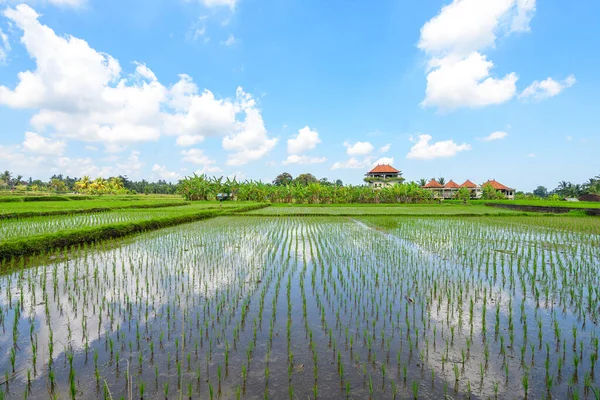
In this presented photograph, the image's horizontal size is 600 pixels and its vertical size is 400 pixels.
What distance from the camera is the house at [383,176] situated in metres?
52.9

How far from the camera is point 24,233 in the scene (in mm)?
9648

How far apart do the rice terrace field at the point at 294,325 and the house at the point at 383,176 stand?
45182 millimetres

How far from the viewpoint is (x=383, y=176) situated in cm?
5466

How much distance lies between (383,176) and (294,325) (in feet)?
173

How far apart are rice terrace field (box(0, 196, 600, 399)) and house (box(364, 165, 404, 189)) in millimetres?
45182

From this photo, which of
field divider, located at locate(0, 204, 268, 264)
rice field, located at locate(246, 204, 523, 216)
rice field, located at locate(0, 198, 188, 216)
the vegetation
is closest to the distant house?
the vegetation

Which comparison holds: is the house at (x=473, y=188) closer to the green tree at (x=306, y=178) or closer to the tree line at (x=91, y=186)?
the green tree at (x=306, y=178)

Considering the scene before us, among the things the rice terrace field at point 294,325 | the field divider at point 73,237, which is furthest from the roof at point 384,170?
the rice terrace field at point 294,325

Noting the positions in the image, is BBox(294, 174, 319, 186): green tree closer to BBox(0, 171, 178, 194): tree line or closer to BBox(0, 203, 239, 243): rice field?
BBox(0, 171, 178, 194): tree line

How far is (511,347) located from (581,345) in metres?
0.74

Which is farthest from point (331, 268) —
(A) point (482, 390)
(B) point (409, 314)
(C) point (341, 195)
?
(C) point (341, 195)

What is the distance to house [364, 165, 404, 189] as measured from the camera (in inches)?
2084

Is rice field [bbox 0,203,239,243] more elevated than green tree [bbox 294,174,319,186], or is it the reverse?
green tree [bbox 294,174,319,186]

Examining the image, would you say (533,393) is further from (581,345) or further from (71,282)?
(71,282)
